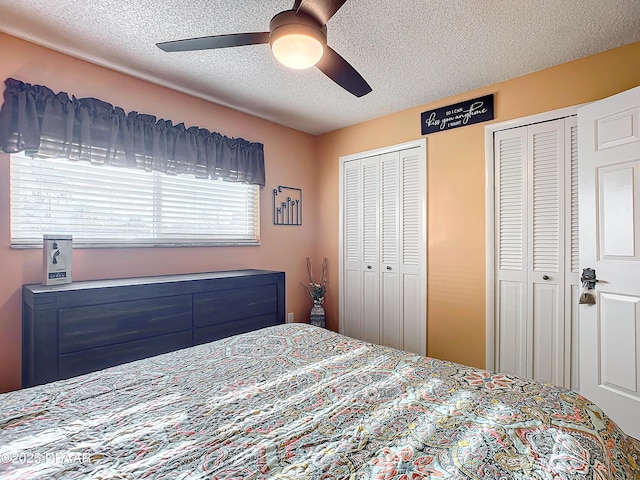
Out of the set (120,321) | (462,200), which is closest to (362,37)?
(462,200)

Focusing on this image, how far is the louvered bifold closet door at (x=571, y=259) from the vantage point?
8.04ft

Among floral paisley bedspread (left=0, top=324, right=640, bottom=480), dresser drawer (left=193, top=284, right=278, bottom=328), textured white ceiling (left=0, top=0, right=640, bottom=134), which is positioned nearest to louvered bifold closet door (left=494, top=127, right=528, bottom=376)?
textured white ceiling (left=0, top=0, right=640, bottom=134)

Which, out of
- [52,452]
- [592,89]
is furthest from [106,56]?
[592,89]

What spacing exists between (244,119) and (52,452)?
318 centimetres

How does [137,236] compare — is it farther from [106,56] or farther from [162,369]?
[162,369]

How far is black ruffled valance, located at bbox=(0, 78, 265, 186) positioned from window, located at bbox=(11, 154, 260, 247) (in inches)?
4.9

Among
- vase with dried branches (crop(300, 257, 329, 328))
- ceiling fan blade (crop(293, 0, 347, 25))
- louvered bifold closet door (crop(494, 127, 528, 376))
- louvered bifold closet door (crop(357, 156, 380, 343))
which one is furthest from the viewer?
vase with dried branches (crop(300, 257, 329, 328))

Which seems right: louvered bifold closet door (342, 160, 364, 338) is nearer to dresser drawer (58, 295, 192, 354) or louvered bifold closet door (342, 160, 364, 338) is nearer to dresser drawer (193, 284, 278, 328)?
dresser drawer (193, 284, 278, 328)

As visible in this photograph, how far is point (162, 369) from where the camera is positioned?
1452mm

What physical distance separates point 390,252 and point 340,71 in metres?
2.17

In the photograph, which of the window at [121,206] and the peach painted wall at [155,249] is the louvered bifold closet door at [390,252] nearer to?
the peach painted wall at [155,249]

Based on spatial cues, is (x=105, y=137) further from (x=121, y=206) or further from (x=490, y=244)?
(x=490, y=244)

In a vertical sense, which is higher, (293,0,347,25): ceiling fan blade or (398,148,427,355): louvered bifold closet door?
(293,0,347,25): ceiling fan blade

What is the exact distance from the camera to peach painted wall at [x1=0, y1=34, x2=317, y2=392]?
2.15 m
